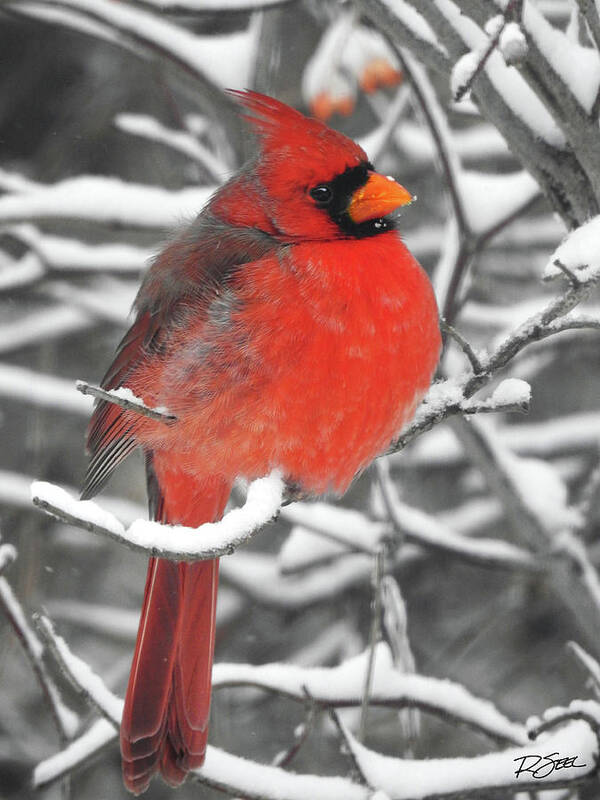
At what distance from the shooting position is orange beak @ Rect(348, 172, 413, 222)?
2031 millimetres

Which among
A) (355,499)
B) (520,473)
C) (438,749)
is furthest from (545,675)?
(520,473)

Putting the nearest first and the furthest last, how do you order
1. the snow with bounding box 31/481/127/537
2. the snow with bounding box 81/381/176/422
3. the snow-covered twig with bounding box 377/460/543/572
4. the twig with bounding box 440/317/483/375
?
1. the snow with bounding box 31/481/127/537
2. the snow with bounding box 81/381/176/422
3. the twig with bounding box 440/317/483/375
4. the snow-covered twig with bounding box 377/460/543/572

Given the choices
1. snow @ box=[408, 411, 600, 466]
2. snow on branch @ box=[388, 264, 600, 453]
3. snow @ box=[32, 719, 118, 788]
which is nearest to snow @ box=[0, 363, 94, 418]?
snow @ box=[408, 411, 600, 466]

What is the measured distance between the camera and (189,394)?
1920 mm

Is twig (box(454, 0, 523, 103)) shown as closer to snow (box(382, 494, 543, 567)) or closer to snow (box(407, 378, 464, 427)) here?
snow (box(407, 378, 464, 427))

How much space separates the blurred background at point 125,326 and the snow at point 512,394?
2.67 feet

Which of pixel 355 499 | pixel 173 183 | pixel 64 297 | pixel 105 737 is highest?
pixel 173 183

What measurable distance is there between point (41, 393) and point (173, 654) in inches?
51.0

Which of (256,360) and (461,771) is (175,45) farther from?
(461,771)

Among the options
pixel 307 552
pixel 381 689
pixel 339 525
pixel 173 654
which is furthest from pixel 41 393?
pixel 381 689

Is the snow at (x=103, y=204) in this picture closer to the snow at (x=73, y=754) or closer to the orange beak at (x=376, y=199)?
the orange beak at (x=376, y=199)

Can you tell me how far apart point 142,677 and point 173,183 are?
6.02ft

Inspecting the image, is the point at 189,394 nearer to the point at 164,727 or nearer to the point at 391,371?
the point at 391,371

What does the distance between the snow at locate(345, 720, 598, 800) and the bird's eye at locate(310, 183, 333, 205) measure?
96 centimetres
